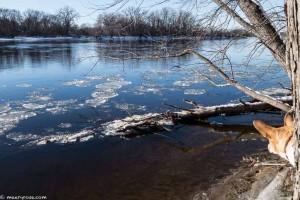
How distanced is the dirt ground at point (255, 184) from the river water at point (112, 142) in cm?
32

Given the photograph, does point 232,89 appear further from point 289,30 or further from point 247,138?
point 289,30

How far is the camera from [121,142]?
8.93 meters

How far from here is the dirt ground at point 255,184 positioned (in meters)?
4.99

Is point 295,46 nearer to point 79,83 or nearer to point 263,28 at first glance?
point 263,28

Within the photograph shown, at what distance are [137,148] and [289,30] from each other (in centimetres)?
711

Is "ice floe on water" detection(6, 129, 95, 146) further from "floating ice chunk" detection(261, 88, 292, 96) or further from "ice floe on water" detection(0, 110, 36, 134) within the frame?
"floating ice chunk" detection(261, 88, 292, 96)

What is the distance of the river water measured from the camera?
6.30 m

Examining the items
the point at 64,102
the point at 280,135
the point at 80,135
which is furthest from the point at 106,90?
the point at 280,135

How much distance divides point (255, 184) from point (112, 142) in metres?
4.37

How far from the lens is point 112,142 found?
350 inches

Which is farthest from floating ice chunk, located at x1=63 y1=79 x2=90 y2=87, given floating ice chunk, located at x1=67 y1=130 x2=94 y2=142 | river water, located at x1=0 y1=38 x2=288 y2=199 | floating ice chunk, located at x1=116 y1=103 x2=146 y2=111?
floating ice chunk, located at x1=67 y1=130 x2=94 y2=142

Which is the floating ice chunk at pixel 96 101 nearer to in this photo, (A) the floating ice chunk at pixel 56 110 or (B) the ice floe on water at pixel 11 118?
(A) the floating ice chunk at pixel 56 110

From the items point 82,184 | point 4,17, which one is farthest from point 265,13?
point 4,17

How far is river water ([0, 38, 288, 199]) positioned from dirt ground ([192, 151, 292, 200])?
316mm
